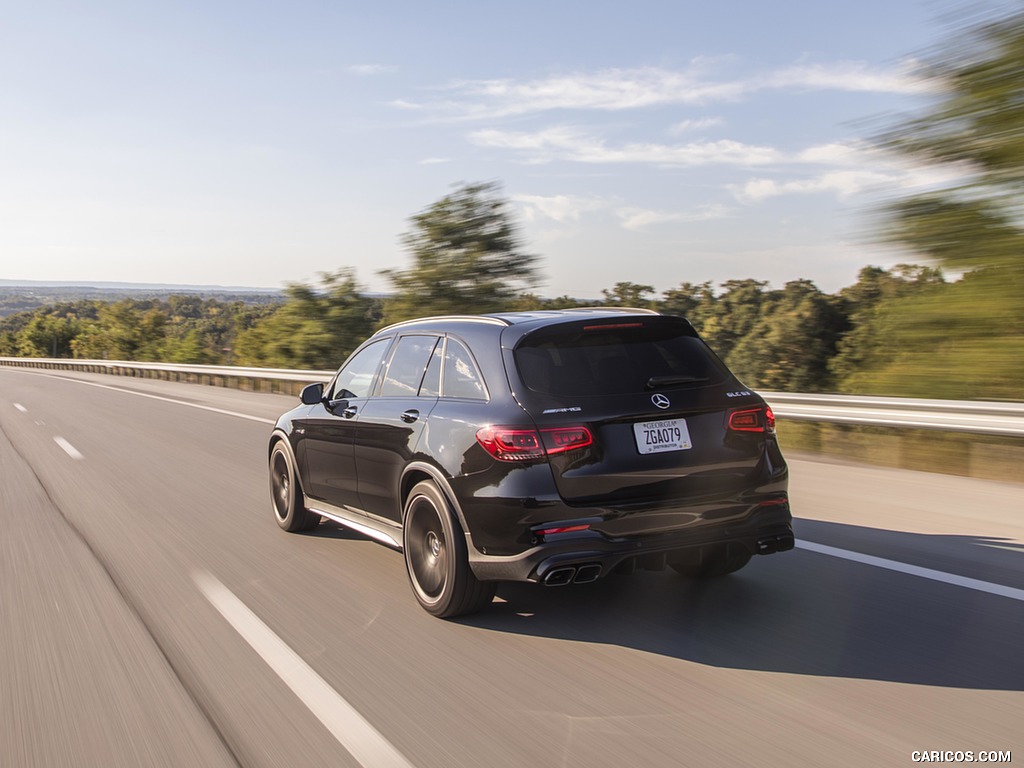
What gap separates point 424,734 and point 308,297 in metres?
38.6

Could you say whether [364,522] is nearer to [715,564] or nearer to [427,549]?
[427,549]

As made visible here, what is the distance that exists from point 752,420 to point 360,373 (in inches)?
109

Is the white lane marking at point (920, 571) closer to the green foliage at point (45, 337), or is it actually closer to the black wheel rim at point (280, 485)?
the black wheel rim at point (280, 485)

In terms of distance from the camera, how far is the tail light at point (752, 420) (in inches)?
203

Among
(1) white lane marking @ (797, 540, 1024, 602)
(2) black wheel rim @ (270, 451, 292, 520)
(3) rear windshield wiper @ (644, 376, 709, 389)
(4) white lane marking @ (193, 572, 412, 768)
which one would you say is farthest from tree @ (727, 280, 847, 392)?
(4) white lane marking @ (193, 572, 412, 768)

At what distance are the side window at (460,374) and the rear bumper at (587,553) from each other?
2.71 feet

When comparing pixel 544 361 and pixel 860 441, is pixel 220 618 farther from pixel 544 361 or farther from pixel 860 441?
pixel 860 441

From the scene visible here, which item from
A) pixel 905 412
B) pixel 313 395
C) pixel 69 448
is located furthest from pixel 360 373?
pixel 69 448

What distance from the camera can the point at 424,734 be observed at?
375 centimetres

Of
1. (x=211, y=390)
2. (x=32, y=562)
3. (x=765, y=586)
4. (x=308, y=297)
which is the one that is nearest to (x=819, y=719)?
(x=765, y=586)

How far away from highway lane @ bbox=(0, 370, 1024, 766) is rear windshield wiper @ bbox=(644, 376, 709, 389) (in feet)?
3.93

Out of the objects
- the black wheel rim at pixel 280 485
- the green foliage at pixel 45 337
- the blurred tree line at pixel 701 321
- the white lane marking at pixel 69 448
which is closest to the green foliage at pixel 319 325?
the blurred tree line at pixel 701 321

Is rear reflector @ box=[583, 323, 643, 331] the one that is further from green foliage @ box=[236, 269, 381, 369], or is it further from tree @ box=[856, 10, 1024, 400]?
green foliage @ box=[236, 269, 381, 369]

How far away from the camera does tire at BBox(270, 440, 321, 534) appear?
7633 mm
